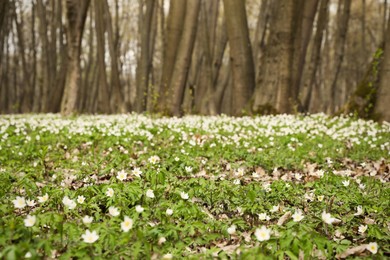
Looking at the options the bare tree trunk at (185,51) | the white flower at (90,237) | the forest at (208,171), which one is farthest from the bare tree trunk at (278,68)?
the white flower at (90,237)

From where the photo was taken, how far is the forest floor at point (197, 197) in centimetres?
238

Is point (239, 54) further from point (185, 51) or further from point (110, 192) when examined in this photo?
point (110, 192)

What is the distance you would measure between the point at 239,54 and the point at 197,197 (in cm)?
885

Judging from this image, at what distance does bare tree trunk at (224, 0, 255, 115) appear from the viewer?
1163cm

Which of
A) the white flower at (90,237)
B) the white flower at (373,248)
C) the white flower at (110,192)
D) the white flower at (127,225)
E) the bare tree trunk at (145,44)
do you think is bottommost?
the white flower at (373,248)

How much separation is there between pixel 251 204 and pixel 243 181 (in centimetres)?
114

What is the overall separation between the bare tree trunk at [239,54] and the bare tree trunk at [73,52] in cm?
449

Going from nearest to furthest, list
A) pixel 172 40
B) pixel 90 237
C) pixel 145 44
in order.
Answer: pixel 90 237 → pixel 172 40 → pixel 145 44

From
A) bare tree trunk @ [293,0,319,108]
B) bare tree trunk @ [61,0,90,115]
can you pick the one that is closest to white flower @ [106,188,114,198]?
bare tree trunk @ [293,0,319,108]

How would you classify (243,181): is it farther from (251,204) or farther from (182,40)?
(182,40)

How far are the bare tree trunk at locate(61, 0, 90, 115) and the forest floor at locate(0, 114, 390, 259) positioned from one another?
493 centimetres

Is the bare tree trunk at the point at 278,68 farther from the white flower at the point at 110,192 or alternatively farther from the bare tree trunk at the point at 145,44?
the white flower at the point at 110,192

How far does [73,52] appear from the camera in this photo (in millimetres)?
12492

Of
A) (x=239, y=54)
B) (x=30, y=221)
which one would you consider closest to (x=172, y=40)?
(x=239, y=54)
